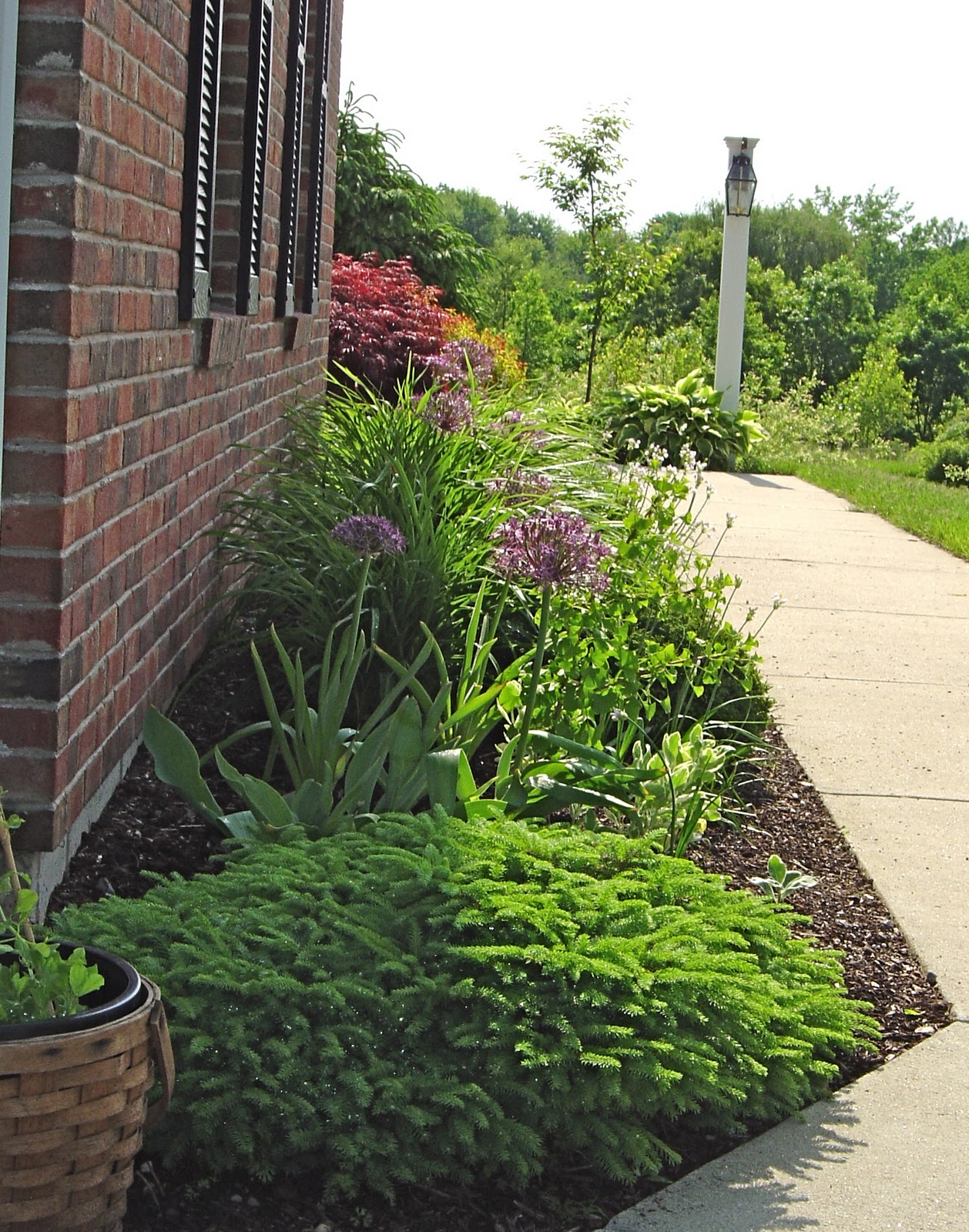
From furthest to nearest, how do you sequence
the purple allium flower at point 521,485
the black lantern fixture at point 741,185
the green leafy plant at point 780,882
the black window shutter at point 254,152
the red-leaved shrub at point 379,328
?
the black lantern fixture at point 741,185
the red-leaved shrub at point 379,328
the purple allium flower at point 521,485
the black window shutter at point 254,152
the green leafy plant at point 780,882

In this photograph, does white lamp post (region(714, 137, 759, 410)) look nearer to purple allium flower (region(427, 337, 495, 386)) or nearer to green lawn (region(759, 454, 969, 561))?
green lawn (region(759, 454, 969, 561))

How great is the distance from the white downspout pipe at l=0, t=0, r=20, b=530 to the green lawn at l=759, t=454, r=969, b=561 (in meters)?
7.89

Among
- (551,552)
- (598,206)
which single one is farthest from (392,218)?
(551,552)

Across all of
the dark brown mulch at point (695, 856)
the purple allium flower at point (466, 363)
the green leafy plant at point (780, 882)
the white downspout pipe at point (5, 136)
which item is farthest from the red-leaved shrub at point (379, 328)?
the white downspout pipe at point (5, 136)

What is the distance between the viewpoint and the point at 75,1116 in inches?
71.0

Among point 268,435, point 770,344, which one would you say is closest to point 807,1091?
point 268,435

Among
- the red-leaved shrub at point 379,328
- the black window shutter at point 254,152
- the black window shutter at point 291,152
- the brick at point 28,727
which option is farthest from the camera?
the red-leaved shrub at point 379,328

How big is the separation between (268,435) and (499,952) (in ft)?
14.3

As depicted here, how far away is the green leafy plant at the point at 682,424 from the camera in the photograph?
1444 cm

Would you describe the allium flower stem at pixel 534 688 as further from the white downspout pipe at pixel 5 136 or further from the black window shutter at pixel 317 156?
the black window shutter at pixel 317 156

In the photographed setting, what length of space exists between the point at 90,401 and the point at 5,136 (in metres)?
0.57

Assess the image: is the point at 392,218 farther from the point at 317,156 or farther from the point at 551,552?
the point at 551,552

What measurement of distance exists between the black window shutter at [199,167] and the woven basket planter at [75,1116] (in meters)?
2.52

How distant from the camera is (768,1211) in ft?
7.29
